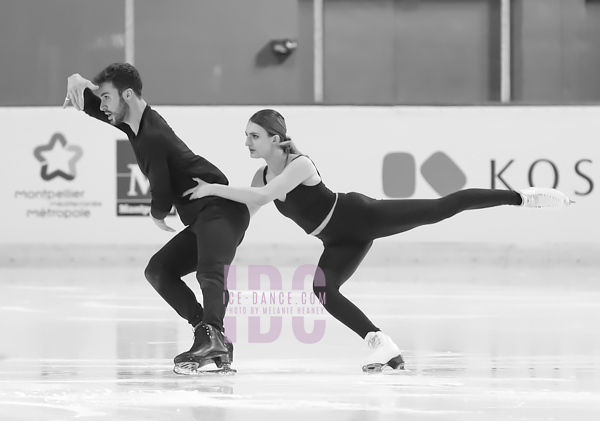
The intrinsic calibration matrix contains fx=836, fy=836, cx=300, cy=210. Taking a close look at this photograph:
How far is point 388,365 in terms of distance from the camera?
220 cm

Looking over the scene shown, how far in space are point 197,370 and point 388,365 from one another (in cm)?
50

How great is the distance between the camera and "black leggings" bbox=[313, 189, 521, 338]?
2295 mm

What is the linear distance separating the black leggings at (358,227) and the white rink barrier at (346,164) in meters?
2.54

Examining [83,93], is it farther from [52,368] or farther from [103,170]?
[103,170]

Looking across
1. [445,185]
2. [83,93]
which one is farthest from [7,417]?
[445,185]

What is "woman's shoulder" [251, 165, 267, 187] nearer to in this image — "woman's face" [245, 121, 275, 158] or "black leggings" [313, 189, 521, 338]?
"woman's face" [245, 121, 275, 158]

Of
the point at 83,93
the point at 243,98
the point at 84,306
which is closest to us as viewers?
the point at 83,93

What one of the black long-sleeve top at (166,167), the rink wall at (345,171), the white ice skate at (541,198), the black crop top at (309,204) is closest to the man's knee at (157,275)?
the black long-sleeve top at (166,167)

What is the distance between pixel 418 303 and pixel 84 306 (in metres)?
1.43

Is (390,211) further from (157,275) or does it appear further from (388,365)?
(157,275)

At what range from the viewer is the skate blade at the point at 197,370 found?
2057mm

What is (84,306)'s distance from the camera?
3516 mm

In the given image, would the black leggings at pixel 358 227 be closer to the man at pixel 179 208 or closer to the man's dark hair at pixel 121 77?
the man at pixel 179 208

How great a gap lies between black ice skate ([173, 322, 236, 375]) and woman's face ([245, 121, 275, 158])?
0.52 meters
